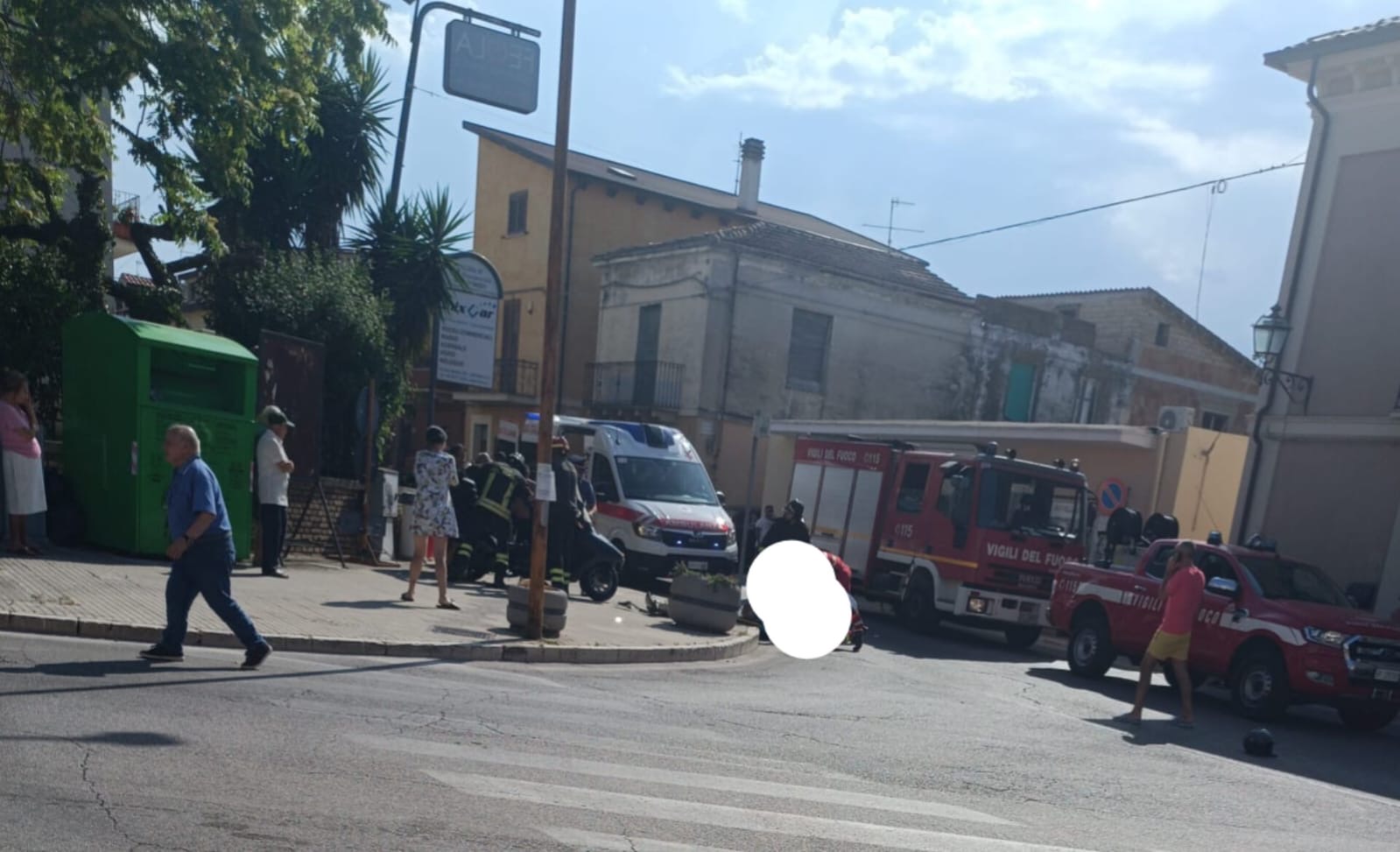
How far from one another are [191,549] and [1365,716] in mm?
11767

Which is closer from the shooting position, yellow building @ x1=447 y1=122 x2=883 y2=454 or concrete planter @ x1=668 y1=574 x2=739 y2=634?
concrete planter @ x1=668 y1=574 x2=739 y2=634

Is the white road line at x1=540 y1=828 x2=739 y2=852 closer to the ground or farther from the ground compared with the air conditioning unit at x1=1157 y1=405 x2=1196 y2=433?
closer to the ground

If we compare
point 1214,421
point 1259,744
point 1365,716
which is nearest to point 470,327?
point 1365,716

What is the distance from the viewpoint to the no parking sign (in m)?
24.1

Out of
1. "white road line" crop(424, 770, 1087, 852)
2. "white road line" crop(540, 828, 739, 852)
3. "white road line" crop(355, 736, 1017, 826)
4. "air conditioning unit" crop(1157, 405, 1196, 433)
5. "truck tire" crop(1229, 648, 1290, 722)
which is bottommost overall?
"truck tire" crop(1229, 648, 1290, 722)

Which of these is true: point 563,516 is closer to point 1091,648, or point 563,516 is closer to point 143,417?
point 143,417

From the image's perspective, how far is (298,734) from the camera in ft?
23.0

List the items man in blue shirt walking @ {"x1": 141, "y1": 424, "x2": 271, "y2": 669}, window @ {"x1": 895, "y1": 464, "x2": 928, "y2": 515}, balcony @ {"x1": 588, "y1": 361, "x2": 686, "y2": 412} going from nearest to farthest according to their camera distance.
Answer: man in blue shirt walking @ {"x1": 141, "y1": 424, "x2": 271, "y2": 669}
window @ {"x1": 895, "y1": 464, "x2": 928, "y2": 515}
balcony @ {"x1": 588, "y1": 361, "x2": 686, "y2": 412}

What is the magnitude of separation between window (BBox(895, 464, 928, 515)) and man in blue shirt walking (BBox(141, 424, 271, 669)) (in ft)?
41.5

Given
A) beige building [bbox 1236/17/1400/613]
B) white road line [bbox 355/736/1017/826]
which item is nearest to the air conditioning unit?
beige building [bbox 1236/17/1400/613]

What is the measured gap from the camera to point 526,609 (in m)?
12.2

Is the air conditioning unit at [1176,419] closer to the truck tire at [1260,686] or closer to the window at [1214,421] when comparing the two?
the truck tire at [1260,686]

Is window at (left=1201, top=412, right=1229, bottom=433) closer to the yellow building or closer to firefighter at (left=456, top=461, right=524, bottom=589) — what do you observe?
the yellow building

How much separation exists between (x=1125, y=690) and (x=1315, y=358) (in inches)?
Result: 341
